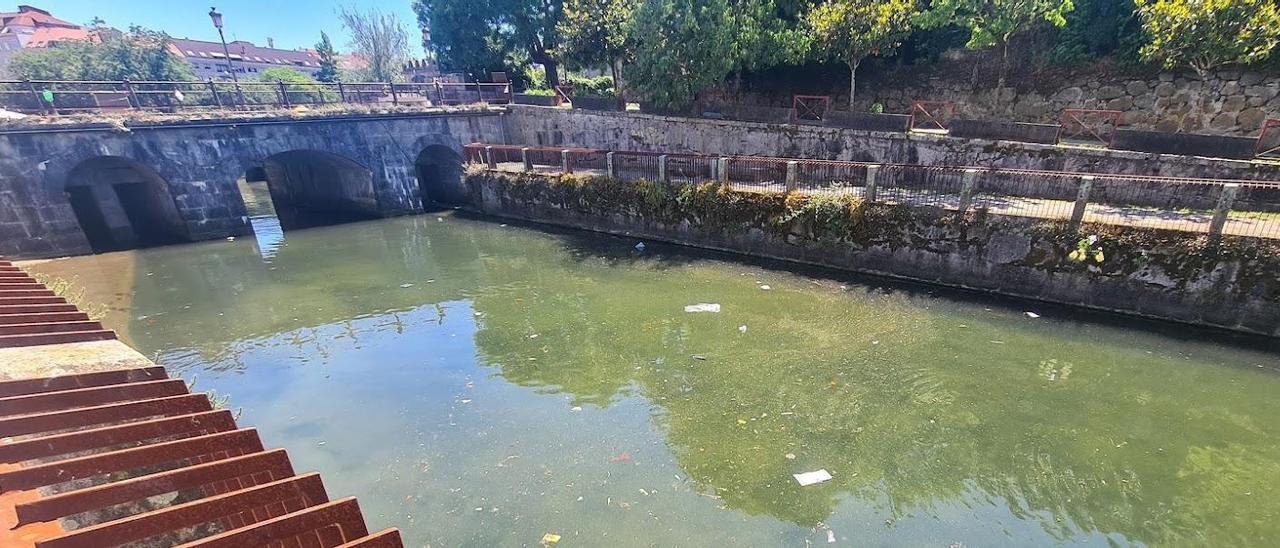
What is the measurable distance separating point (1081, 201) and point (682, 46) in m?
11.2

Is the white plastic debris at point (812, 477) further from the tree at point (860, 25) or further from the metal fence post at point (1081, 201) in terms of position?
the tree at point (860, 25)

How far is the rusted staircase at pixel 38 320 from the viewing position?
5.11 metres

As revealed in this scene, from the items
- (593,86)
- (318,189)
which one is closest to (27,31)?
(318,189)

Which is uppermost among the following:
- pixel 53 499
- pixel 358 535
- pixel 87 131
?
pixel 87 131

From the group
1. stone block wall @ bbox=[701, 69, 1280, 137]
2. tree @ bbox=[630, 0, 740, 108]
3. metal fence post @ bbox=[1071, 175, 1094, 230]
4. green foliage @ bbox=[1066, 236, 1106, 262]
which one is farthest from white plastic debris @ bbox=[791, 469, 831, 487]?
stone block wall @ bbox=[701, 69, 1280, 137]

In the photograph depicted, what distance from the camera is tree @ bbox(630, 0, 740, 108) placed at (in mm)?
16328

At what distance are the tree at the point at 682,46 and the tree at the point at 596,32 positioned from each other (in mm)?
3029

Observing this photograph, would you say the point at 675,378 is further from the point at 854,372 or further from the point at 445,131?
the point at 445,131

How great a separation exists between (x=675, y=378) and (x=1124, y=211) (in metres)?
10.4

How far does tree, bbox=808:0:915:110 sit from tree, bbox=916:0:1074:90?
689 mm

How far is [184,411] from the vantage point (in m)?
3.94

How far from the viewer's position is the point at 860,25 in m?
16.2

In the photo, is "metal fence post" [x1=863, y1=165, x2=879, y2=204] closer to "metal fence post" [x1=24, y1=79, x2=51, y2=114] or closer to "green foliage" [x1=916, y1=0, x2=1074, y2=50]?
"green foliage" [x1=916, y1=0, x2=1074, y2=50]

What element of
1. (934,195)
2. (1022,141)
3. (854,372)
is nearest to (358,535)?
(854,372)
